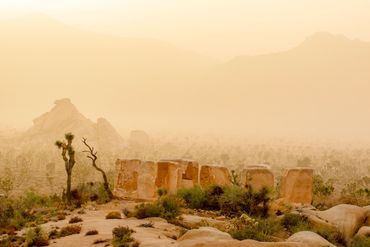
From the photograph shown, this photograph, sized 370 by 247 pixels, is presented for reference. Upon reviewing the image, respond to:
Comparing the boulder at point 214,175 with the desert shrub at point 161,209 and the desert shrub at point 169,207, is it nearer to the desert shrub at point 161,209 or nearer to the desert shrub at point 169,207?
the desert shrub at point 169,207

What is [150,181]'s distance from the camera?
31.3m

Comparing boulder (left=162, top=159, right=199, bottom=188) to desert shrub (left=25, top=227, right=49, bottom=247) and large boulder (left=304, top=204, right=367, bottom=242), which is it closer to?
large boulder (left=304, top=204, right=367, bottom=242)

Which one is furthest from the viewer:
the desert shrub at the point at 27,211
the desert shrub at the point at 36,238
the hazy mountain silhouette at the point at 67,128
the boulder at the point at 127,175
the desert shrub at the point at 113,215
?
the hazy mountain silhouette at the point at 67,128

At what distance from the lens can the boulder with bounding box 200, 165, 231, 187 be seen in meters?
31.6

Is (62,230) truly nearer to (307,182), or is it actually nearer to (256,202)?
(256,202)

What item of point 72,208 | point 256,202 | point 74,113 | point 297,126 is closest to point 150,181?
point 72,208

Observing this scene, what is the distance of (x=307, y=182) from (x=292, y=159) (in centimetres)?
5335

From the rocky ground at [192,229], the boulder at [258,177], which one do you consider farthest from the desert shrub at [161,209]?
the boulder at [258,177]

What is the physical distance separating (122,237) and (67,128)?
71.6m

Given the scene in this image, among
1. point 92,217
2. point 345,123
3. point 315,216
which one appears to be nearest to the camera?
point 315,216

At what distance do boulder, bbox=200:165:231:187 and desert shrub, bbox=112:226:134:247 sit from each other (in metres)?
12.8

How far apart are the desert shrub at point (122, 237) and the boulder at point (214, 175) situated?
1276 cm

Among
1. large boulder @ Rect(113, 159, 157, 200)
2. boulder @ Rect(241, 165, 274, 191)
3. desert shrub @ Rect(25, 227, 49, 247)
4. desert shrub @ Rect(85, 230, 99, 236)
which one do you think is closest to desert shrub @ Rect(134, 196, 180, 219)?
desert shrub @ Rect(85, 230, 99, 236)

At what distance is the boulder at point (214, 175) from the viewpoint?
31.6 meters
